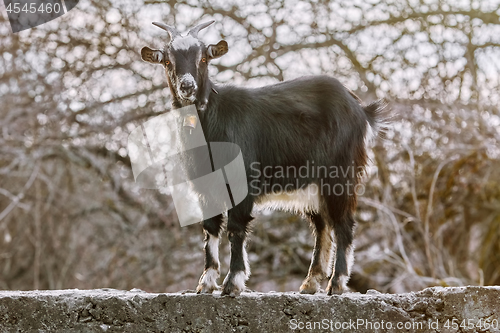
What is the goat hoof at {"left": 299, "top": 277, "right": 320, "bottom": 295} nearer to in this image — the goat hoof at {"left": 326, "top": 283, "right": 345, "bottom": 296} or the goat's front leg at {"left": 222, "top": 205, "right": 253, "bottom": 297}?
the goat hoof at {"left": 326, "top": 283, "right": 345, "bottom": 296}

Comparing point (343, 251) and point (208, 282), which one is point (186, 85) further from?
point (343, 251)

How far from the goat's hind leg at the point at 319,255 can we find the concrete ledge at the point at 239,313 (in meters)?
0.72

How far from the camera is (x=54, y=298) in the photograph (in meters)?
4.02

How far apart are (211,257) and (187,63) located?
1367 mm

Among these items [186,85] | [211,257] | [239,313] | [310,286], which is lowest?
[310,286]

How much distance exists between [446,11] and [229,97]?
18.1 ft

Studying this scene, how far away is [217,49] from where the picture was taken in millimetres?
4352

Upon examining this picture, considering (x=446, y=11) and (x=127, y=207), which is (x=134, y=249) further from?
(x=446, y=11)

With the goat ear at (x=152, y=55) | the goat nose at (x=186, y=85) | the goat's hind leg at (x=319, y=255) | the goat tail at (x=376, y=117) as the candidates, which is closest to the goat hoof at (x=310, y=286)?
the goat's hind leg at (x=319, y=255)

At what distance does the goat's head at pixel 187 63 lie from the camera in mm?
4012

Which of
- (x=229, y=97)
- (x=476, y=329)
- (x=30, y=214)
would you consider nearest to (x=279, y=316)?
(x=476, y=329)

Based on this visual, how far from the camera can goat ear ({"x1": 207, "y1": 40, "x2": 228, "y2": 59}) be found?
429cm

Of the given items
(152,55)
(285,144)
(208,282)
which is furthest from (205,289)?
(152,55)

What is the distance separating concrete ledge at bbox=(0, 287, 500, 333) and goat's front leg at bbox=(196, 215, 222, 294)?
0.20m
